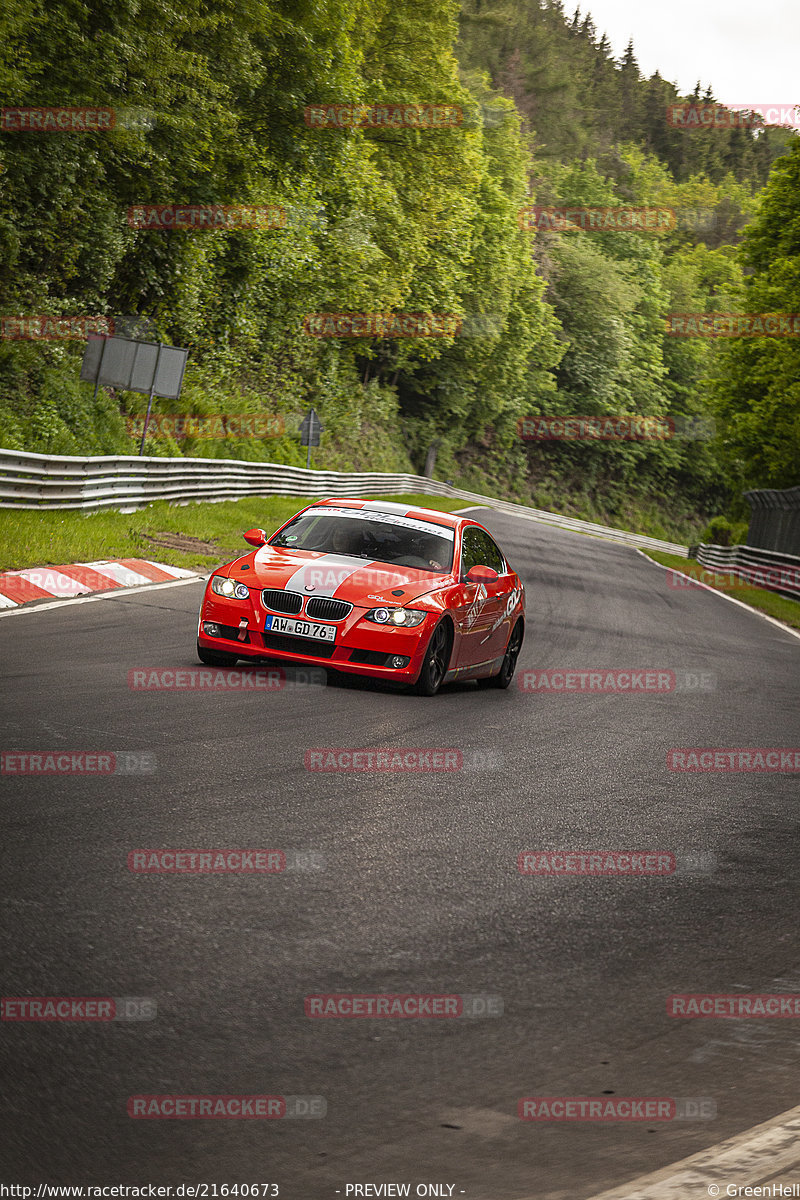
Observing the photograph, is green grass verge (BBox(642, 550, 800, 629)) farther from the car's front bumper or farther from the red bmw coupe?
the car's front bumper

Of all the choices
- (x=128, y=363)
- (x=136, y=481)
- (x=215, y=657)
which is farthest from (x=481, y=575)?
(x=128, y=363)

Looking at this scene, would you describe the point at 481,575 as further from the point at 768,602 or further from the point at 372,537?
the point at 768,602

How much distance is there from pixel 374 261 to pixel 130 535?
32978 millimetres

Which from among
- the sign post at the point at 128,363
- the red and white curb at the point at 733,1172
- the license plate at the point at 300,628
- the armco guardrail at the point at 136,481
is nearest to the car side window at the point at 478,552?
the license plate at the point at 300,628

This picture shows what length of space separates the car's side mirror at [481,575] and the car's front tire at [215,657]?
2.10m

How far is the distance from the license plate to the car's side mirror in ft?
5.08

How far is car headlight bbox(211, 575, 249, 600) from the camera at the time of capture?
988cm

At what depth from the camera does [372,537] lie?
10.9m

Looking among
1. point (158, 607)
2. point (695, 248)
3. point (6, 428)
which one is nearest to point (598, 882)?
point (158, 607)

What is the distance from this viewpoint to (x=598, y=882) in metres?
5.30

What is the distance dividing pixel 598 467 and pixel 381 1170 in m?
80.8

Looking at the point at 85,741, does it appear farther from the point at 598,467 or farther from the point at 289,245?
the point at 598,467

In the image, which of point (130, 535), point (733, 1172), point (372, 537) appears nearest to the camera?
point (733, 1172)

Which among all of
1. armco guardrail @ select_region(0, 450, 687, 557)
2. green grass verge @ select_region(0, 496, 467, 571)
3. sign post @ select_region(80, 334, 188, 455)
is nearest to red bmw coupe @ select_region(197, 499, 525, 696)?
green grass verge @ select_region(0, 496, 467, 571)
